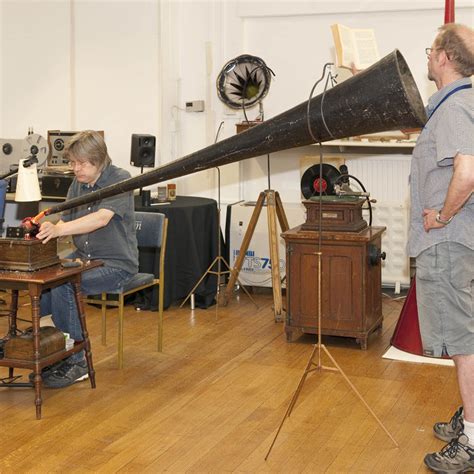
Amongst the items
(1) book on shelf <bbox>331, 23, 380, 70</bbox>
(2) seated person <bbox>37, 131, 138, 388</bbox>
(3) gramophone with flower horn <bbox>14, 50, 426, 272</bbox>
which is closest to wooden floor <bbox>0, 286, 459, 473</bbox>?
(2) seated person <bbox>37, 131, 138, 388</bbox>

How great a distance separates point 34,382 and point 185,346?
148 cm

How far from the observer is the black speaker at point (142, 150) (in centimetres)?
698

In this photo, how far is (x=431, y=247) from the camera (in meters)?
3.54

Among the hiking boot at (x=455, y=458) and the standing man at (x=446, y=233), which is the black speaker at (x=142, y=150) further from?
the hiking boot at (x=455, y=458)

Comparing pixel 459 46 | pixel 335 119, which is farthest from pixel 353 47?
pixel 335 119

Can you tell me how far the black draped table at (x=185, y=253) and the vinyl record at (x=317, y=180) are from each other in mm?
721

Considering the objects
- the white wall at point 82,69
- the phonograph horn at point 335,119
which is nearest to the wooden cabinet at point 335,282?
the white wall at point 82,69

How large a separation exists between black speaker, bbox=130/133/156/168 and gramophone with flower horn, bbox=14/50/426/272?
4.26m

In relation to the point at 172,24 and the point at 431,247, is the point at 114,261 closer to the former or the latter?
the point at 431,247

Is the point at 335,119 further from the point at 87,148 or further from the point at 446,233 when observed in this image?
the point at 87,148

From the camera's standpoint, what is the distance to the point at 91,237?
197 inches

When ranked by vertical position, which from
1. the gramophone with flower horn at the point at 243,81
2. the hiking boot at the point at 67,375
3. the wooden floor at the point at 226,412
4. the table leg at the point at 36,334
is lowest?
the wooden floor at the point at 226,412

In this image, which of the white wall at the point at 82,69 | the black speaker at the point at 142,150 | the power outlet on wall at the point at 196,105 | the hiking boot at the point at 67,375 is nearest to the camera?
the hiking boot at the point at 67,375

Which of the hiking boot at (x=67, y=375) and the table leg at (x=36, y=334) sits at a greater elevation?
the table leg at (x=36, y=334)
